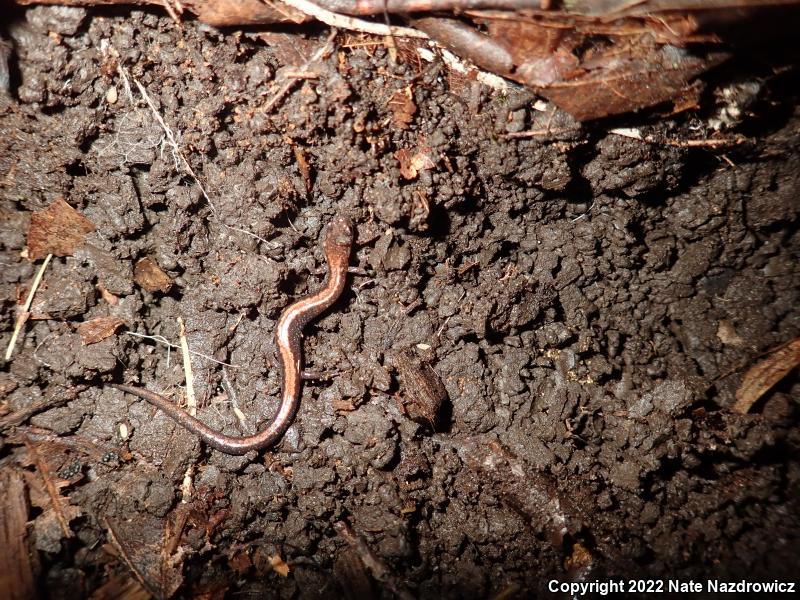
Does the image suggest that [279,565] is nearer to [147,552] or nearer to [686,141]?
[147,552]

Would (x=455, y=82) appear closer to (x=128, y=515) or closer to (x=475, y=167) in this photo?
(x=475, y=167)

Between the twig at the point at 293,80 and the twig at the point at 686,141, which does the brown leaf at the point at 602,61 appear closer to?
the twig at the point at 686,141

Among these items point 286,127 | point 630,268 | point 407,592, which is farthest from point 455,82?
point 407,592

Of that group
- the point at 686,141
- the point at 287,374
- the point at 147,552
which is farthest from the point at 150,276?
the point at 686,141

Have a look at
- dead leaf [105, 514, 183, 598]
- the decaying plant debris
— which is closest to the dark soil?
dead leaf [105, 514, 183, 598]

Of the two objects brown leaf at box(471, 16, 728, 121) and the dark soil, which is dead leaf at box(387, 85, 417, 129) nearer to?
the dark soil

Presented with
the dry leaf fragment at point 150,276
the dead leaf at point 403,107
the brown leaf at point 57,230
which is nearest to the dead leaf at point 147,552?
the dry leaf fragment at point 150,276
